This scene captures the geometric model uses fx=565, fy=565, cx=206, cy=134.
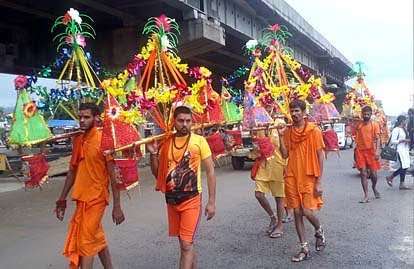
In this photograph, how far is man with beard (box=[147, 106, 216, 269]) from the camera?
5.02 metres

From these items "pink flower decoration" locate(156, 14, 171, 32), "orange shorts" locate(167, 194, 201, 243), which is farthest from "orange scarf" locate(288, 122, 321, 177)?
"pink flower decoration" locate(156, 14, 171, 32)

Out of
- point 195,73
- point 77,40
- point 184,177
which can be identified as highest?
point 77,40

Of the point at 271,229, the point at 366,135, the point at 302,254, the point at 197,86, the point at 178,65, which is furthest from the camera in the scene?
the point at 366,135

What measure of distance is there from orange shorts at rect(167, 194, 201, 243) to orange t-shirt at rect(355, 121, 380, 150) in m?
5.90

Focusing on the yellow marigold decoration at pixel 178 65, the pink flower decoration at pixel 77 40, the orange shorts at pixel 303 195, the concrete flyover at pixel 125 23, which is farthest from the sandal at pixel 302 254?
the concrete flyover at pixel 125 23

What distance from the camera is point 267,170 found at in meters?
7.54

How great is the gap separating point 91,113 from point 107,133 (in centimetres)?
31

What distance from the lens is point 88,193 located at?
5.02 m

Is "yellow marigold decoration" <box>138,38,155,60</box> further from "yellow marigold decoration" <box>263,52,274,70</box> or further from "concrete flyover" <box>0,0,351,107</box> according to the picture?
"concrete flyover" <box>0,0,351,107</box>

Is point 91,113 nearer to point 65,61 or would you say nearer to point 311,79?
point 65,61

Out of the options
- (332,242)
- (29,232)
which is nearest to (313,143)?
(332,242)

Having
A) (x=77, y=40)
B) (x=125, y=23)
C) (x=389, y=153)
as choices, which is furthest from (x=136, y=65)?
(x=125, y=23)

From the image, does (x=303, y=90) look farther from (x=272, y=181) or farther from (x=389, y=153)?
(x=389, y=153)

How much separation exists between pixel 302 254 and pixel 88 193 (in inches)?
97.8
